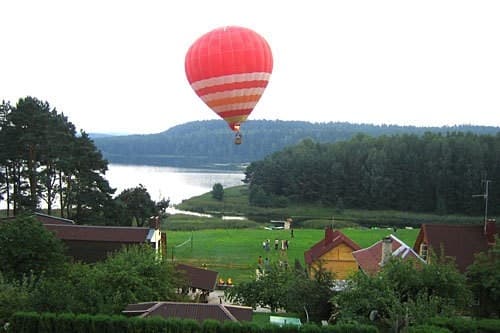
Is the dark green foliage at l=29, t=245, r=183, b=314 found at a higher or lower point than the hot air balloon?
lower

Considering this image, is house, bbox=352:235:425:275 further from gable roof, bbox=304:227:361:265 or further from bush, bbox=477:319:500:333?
bush, bbox=477:319:500:333

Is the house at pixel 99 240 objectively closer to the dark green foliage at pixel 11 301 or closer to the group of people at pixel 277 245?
the dark green foliage at pixel 11 301

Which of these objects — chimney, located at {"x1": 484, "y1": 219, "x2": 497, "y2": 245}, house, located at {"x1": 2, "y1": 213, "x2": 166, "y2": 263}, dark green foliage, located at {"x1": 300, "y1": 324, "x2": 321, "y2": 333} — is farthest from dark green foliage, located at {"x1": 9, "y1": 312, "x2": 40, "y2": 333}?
chimney, located at {"x1": 484, "y1": 219, "x2": 497, "y2": 245}

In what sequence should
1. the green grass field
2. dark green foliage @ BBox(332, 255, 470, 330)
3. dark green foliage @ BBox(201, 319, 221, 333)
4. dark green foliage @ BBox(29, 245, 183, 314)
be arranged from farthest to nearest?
1. the green grass field
2. dark green foliage @ BBox(332, 255, 470, 330)
3. dark green foliage @ BBox(29, 245, 183, 314)
4. dark green foliage @ BBox(201, 319, 221, 333)

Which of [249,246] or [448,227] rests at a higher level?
[448,227]

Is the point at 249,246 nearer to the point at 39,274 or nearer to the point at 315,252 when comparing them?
the point at 315,252

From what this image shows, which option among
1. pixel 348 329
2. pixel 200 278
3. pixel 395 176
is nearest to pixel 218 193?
pixel 395 176

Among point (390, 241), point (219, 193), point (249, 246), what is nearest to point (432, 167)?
point (219, 193)
